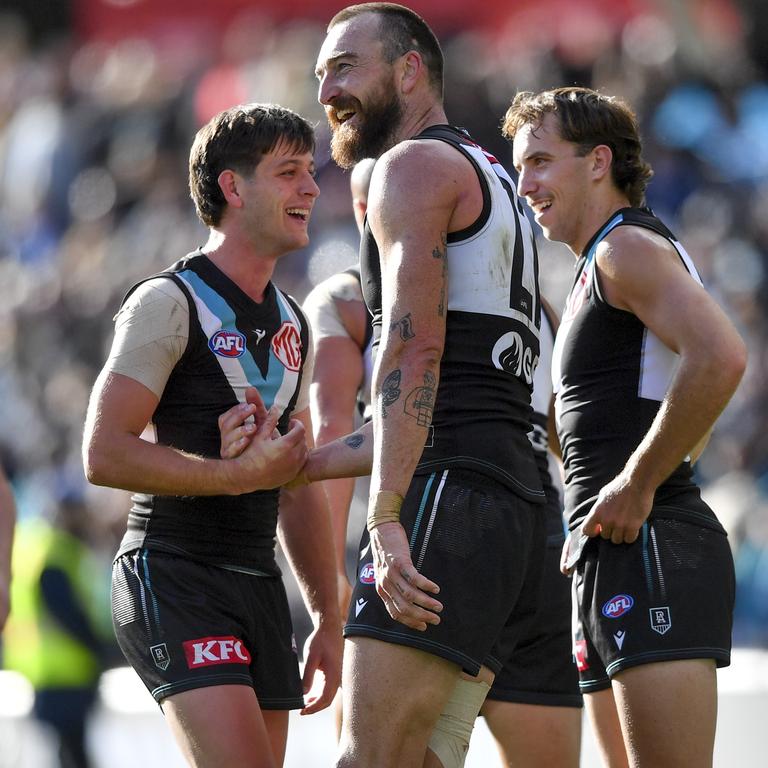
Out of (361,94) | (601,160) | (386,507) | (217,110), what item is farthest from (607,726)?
(217,110)

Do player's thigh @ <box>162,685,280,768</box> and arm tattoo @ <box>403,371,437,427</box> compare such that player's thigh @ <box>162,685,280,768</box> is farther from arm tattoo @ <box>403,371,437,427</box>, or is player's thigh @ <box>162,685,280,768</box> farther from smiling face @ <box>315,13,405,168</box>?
smiling face @ <box>315,13,405,168</box>

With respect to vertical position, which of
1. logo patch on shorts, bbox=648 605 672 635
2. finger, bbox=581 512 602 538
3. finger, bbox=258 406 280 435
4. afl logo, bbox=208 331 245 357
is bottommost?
logo patch on shorts, bbox=648 605 672 635

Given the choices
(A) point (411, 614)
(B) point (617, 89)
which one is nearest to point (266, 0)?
(B) point (617, 89)

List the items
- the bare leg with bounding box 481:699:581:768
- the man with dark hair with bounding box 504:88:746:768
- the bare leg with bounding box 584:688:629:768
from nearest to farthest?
the man with dark hair with bounding box 504:88:746:768, the bare leg with bounding box 584:688:629:768, the bare leg with bounding box 481:699:581:768

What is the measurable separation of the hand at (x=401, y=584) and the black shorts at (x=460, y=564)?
6cm

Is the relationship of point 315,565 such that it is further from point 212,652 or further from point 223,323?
point 223,323

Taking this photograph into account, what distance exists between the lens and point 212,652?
13.0ft

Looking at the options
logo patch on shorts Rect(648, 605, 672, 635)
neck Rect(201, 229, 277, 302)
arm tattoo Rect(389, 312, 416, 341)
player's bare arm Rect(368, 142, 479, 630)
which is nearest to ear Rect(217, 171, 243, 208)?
neck Rect(201, 229, 277, 302)

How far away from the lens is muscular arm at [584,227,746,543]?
369 cm

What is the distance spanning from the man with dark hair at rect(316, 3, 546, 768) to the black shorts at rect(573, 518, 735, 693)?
0.83 ft

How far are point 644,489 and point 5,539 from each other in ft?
6.33

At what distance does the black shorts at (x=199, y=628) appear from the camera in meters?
3.93

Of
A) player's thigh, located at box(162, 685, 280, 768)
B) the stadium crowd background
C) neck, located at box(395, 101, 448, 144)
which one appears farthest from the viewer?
the stadium crowd background

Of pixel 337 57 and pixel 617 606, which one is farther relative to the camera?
pixel 337 57
